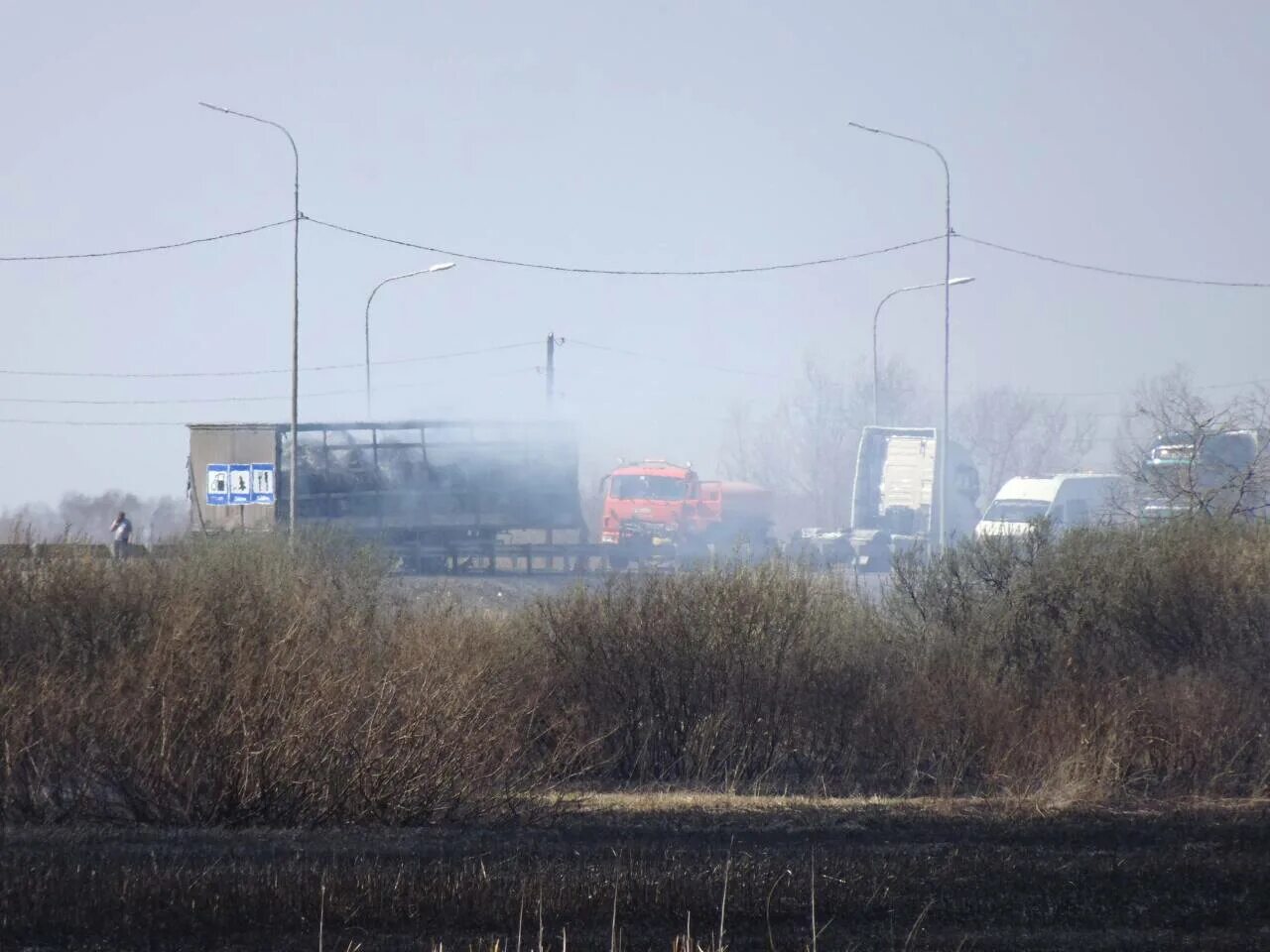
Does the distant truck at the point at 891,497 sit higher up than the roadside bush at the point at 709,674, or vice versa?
the distant truck at the point at 891,497

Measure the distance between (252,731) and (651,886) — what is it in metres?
4.05

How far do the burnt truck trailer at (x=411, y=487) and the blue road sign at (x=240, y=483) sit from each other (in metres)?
0.03

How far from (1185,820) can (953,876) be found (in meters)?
3.52

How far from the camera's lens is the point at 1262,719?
14.4 m

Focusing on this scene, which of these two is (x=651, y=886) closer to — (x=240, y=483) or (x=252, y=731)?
(x=252, y=731)

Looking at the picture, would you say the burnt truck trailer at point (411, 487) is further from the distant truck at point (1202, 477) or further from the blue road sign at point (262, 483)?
the distant truck at point (1202, 477)

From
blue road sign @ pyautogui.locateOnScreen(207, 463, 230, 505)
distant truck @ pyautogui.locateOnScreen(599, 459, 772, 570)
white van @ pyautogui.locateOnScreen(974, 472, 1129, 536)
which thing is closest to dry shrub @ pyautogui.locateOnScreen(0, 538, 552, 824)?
blue road sign @ pyautogui.locateOnScreen(207, 463, 230, 505)

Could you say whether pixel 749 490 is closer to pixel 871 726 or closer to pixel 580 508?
pixel 580 508

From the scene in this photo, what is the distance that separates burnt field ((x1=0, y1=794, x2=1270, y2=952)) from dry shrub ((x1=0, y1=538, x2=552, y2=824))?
513mm

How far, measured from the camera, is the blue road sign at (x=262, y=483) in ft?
114

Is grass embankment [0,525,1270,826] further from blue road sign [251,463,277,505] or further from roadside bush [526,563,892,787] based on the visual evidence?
blue road sign [251,463,277,505]

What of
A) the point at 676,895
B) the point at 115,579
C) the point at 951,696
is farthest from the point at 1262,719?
the point at 115,579

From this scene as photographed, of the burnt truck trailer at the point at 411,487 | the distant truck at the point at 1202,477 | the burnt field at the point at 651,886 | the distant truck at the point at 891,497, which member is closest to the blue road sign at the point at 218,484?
the burnt truck trailer at the point at 411,487

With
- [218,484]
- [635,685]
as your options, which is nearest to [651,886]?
[635,685]
